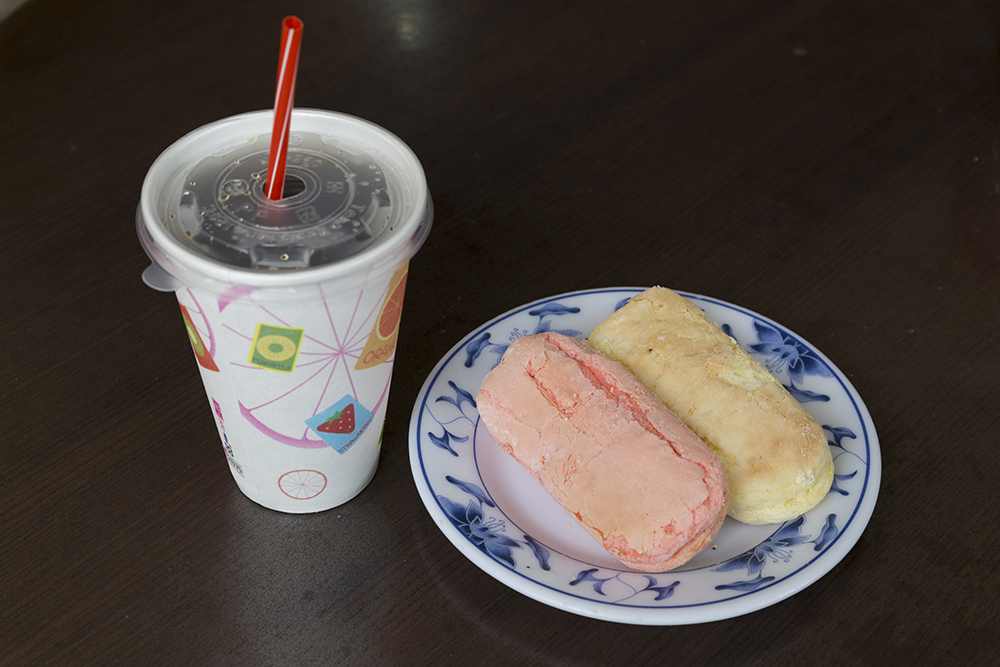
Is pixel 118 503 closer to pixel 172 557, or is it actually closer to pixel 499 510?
pixel 172 557

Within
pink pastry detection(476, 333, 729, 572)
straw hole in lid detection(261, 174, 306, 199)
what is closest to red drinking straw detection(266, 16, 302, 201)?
straw hole in lid detection(261, 174, 306, 199)

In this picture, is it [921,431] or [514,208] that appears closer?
[921,431]

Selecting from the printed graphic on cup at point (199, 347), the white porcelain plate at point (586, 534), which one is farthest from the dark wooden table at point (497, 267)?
the printed graphic on cup at point (199, 347)

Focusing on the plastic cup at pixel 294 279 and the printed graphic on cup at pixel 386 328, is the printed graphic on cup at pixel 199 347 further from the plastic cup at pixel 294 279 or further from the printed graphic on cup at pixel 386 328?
the printed graphic on cup at pixel 386 328

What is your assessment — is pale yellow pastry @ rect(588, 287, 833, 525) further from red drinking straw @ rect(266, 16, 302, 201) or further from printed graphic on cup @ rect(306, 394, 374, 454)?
red drinking straw @ rect(266, 16, 302, 201)

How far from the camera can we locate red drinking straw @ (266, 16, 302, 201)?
0.70 metres

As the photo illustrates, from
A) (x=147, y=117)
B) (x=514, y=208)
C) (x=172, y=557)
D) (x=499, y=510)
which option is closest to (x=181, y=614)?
(x=172, y=557)

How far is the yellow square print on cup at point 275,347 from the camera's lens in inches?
28.6

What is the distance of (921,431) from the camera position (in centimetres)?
96

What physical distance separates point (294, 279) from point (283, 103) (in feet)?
0.48

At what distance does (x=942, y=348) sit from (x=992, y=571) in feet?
1.00

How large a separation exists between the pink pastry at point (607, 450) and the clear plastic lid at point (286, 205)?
7.4 inches

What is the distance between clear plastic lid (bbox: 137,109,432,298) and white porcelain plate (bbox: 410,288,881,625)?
0.23 meters

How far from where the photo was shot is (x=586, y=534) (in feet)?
2.77
